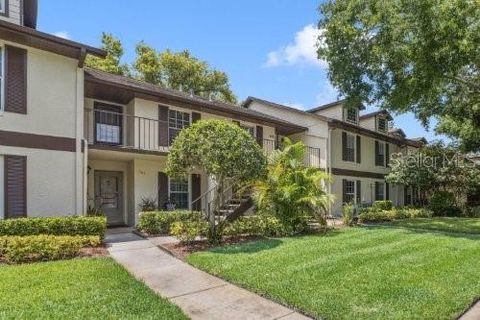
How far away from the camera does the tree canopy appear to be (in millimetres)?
31656

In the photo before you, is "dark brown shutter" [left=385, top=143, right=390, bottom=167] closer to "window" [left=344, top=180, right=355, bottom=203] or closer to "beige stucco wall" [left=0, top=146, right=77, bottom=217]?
"window" [left=344, top=180, right=355, bottom=203]

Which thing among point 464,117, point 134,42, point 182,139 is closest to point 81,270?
point 182,139

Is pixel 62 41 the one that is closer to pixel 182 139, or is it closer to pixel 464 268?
pixel 182 139

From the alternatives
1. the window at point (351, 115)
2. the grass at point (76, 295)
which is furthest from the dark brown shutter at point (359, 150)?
the grass at point (76, 295)

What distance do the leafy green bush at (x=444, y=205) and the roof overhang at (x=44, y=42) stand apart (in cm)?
2071

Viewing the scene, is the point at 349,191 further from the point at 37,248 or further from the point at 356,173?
the point at 37,248

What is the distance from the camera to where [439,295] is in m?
6.10

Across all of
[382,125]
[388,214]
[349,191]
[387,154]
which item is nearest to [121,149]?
[388,214]

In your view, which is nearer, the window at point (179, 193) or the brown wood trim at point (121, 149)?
the brown wood trim at point (121, 149)

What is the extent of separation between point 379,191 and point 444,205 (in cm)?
407

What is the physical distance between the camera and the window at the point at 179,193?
16.0 m

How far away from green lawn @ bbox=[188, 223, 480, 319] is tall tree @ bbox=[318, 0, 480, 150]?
18.8 ft

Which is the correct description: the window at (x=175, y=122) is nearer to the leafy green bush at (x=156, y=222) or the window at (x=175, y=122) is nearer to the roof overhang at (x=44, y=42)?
the leafy green bush at (x=156, y=222)

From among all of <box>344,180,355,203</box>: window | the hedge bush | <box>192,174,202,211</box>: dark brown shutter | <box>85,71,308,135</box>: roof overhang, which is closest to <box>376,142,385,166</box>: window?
<box>344,180,355,203</box>: window
